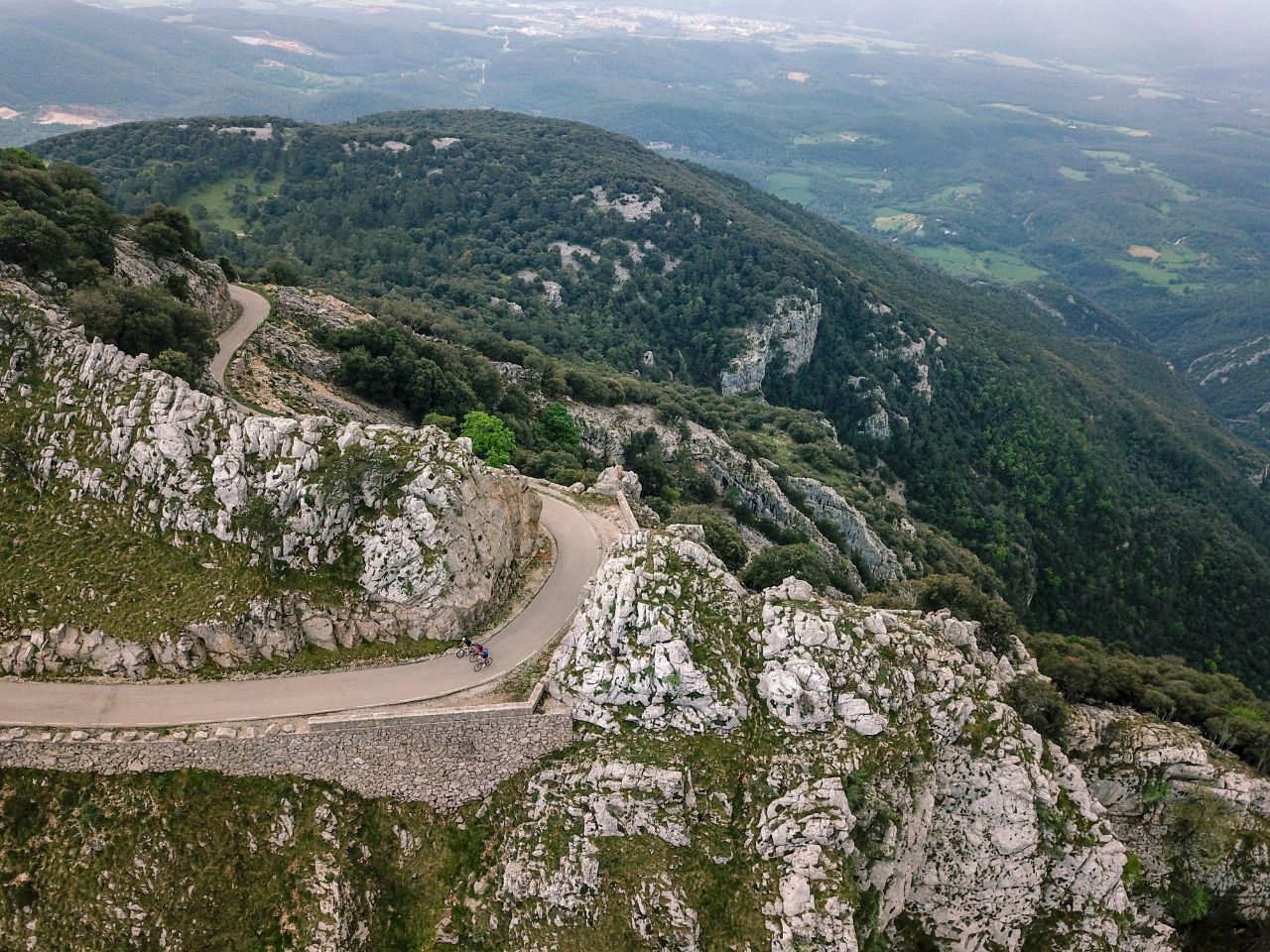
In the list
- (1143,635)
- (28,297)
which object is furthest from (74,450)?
(1143,635)

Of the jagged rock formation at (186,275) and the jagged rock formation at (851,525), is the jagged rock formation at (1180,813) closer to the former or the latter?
the jagged rock formation at (851,525)

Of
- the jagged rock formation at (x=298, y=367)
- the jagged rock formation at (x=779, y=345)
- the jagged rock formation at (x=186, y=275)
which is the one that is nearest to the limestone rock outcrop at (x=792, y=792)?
the jagged rock formation at (x=298, y=367)

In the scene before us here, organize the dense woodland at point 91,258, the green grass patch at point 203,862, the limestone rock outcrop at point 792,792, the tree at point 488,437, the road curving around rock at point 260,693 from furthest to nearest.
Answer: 1. the tree at point 488,437
2. the dense woodland at point 91,258
3. the limestone rock outcrop at point 792,792
4. the road curving around rock at point 260,693
5. the green grass patch at point 203,862

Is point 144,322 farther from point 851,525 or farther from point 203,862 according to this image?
point 851,525

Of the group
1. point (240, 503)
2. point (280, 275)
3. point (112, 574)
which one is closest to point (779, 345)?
point (280, 275)

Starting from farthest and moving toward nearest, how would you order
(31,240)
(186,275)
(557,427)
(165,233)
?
(557,427) < (186,275) < (165,233) < (31,240)

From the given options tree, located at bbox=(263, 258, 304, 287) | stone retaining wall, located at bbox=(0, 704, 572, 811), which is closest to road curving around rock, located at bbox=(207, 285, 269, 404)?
tree, located at bbox=(263, 258, 304, 287)
